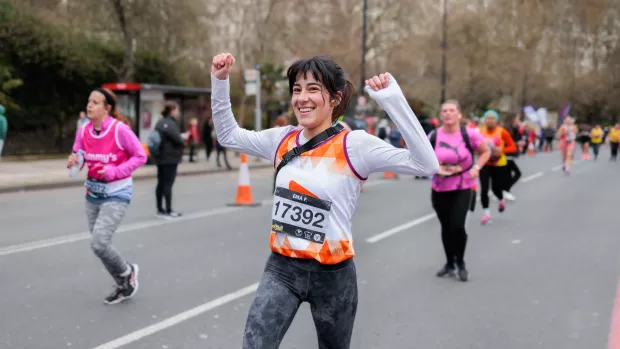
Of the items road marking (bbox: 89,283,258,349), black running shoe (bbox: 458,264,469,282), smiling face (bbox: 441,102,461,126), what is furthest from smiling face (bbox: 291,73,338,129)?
black running shoe (bbox: 458,264,469,282)

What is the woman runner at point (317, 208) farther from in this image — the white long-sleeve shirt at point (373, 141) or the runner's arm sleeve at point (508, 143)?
the runner's arm sleeve at point (508, 143)

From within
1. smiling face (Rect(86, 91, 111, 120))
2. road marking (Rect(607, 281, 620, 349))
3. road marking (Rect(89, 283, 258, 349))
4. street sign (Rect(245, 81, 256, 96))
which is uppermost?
street sign (Rect(245, 81, 256, 96))

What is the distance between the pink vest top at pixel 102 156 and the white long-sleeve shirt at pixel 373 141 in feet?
8.16

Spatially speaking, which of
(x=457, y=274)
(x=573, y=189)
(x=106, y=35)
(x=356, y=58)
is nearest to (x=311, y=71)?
(x=457, y=274)

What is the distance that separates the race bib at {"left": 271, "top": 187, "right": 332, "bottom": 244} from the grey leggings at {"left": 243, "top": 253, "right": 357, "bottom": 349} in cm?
11

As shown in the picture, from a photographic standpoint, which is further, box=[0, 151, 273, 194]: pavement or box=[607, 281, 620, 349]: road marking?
box=[0, 151, 273, 194]: pavement

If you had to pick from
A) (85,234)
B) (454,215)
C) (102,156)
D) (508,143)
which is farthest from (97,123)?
(508,143)

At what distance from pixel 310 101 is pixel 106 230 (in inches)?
120

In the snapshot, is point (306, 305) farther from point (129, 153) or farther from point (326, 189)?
point (326, 189)

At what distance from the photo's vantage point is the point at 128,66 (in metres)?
27.2

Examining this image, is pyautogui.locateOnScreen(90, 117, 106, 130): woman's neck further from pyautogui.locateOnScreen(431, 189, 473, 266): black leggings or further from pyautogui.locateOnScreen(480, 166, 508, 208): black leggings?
pyautogui.locateOnScreen(480, 166, 508, 208): black leggings

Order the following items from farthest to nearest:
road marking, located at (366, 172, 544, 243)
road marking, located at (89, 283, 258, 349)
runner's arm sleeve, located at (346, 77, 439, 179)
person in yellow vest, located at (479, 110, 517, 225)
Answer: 1. person in yellow vest, located at (479, 110, 517, 225)
2. road marking, located at (366, 172, 544, 243)
3. road marking, located at (89, 283, 258, 349)
4. runner's arm sleeve, located at (346, 77, 439, 179)

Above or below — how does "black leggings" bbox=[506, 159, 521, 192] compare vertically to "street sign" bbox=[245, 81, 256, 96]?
below

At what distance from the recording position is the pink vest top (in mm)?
5441
